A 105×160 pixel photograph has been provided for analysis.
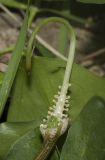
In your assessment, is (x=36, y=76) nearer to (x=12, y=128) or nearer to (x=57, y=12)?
(x=12, y=128)

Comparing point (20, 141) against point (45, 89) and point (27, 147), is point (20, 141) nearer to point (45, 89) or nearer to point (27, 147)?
point (27, 147)

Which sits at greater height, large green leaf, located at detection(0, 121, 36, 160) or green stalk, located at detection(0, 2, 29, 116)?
green stalk, located at detection(0, 2, 29, 116)

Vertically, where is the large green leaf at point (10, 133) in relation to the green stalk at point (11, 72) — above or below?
below

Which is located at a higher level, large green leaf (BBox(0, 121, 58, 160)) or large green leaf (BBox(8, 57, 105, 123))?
large green leaf (BBox(8, 57, 105, 123))

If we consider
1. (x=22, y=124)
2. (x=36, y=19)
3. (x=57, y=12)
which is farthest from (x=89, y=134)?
(x=36, y=19)

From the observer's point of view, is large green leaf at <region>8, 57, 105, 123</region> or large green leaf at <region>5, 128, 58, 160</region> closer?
large green leaf at <region>5, 128, 58, 160</region>

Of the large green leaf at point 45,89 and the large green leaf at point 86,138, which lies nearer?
the large green leaf at point 86,138

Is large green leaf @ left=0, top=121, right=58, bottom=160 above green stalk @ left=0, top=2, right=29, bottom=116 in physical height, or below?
below
